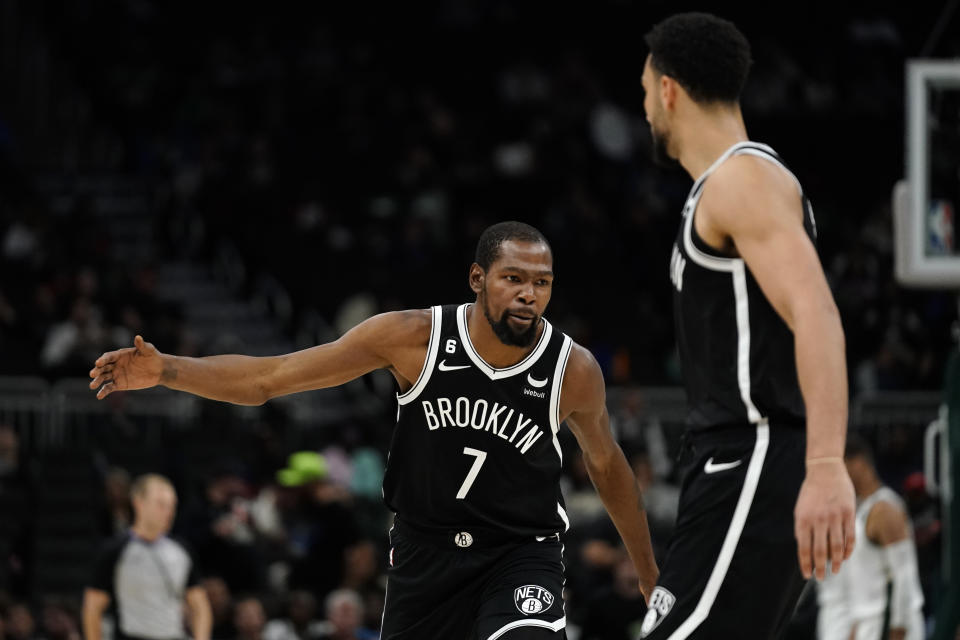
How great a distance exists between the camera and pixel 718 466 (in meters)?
3.96

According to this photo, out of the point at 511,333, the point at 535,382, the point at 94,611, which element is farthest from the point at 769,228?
the point at 94,611

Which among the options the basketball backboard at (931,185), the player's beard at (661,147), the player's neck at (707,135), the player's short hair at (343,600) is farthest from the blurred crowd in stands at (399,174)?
the player's neck at (707,135)

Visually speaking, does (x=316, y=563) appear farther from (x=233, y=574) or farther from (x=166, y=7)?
(x=166, y=7)

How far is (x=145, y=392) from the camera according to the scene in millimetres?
16156

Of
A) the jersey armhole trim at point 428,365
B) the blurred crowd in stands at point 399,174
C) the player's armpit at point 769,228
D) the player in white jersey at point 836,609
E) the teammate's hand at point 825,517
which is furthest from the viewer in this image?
the blurred crowd in stands at point 399,174

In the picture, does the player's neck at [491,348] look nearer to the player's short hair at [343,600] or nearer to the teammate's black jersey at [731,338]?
the teammate's black jersey at [731,338]

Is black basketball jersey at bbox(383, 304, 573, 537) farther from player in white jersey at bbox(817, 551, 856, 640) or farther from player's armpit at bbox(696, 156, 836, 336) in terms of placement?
player in white jersey at bbox(817, 551, 856, 640)

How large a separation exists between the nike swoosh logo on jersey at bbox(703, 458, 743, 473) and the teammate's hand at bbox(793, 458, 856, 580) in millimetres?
351

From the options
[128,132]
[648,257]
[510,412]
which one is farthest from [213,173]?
[510,412]

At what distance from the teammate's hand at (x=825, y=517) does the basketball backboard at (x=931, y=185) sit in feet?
19.4

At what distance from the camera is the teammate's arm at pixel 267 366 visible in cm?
520

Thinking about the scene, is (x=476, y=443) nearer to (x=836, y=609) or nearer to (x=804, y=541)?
(x=804, y=541)

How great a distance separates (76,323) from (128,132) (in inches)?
264

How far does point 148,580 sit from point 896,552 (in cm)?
466
